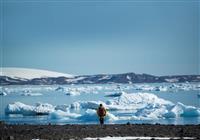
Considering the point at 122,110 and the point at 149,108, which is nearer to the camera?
the point at 149,108

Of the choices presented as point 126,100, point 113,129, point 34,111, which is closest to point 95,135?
point 113,129

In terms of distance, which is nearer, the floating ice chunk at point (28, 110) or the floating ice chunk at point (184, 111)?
the floating ice chunk at point (184, 111)

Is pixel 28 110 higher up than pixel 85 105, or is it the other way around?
pixel 85 105

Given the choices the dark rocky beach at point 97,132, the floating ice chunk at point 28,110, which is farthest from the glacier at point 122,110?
the dark rocky beach at point 97,132

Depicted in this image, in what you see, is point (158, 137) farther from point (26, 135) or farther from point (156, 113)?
point (156, 113)

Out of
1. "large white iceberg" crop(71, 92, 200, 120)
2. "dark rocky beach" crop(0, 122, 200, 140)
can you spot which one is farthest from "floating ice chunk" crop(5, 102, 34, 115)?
"dark rocky beach" crop(0, 122, 200, 140)

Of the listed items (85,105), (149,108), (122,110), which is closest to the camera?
(149,108)

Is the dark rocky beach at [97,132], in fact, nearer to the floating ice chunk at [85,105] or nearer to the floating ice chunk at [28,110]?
the floating ice chunk at [28,110]

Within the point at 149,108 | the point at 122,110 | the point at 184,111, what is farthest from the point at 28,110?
the point at 184,111

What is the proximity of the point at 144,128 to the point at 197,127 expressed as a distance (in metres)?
2.22

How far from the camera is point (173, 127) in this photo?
19406 mm

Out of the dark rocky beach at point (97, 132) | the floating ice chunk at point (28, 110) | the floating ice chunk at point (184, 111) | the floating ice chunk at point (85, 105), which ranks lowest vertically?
the dark rocky beach at point (97, 132)

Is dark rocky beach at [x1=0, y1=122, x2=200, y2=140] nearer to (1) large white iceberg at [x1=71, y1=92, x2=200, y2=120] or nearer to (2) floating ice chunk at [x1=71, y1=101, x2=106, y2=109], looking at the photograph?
(1) large white iceberg at [x1=71, y1=92, x2=200, y2=120]

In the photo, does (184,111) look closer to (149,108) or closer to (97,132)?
(149,108)
